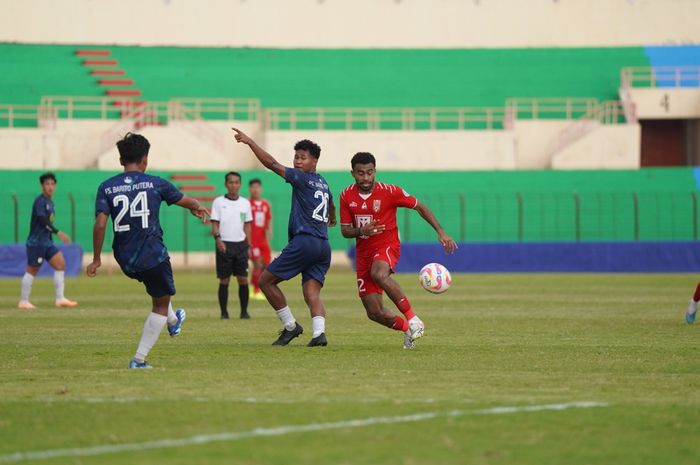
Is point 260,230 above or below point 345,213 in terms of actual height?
below

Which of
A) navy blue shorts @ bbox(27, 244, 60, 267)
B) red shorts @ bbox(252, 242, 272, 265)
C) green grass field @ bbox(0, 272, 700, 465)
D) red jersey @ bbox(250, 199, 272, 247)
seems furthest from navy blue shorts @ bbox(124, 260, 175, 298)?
red shorts @ bbox(252, 242, 272, 265)

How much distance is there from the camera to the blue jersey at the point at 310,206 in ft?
48.9

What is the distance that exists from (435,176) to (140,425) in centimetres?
4138

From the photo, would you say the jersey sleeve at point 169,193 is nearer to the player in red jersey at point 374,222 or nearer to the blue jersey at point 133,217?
the blue jersey at point 133,217

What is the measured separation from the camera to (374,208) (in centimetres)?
1484

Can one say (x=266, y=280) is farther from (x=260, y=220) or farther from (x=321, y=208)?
(x=260, y=220)

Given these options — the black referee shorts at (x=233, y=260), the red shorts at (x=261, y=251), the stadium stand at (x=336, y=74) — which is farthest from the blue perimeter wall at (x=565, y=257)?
the black referee shorts at (x=233, y=260)

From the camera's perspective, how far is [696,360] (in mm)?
13453

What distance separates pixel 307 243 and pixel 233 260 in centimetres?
638

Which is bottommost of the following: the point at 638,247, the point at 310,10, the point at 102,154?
the point at 638,247

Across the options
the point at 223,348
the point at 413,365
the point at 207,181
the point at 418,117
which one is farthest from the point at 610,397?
the point at 418,117

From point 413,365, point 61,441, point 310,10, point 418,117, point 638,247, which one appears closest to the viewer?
point 61,441

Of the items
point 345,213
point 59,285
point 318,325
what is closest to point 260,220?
point 59,285

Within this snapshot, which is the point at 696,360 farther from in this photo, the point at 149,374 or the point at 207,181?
the point at 207,181
